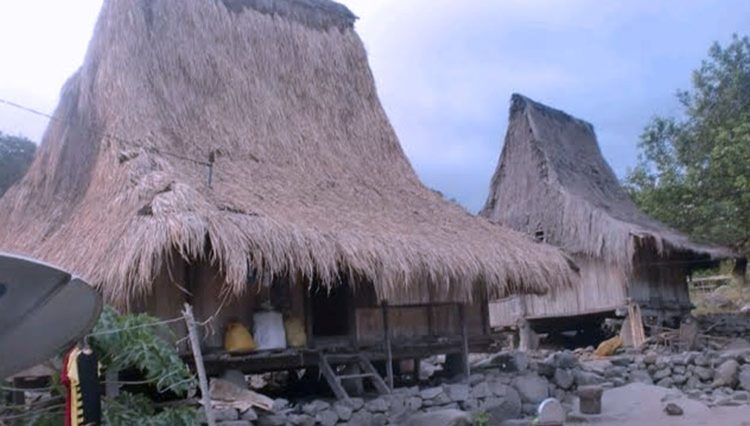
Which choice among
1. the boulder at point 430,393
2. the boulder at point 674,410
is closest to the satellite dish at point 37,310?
the boulder at point 430,393

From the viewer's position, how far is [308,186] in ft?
32.9

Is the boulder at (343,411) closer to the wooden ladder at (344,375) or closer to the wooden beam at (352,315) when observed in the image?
the wooden ladder at (344,375)

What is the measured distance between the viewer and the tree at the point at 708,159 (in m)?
18.1

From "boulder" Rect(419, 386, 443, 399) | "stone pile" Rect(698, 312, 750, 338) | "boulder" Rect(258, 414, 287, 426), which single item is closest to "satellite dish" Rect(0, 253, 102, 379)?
"boulder" Rect(258, 414, 287, 426)

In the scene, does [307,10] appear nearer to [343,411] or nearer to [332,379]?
[332,379]

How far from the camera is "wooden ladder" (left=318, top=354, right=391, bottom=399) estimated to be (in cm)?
936

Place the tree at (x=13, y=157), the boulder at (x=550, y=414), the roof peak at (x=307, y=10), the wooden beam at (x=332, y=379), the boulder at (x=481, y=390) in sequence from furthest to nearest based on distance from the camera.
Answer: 1. the tree at (x=13, y=157)
2. the roof peak at (x=307, y=10)
3. the boulder at (x=481, y=390)
4. the wooden beam at (x=332, y=379)
5. the boulder at (x=550, y=414)

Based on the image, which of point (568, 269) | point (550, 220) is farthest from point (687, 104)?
point (568, 269)

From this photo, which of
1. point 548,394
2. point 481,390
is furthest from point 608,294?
point 481,390

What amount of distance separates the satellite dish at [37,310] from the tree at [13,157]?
47.7 feet

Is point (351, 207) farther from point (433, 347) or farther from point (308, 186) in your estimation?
point (433, 347)

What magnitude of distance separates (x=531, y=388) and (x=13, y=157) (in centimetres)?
1471

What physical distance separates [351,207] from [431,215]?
4.89ft

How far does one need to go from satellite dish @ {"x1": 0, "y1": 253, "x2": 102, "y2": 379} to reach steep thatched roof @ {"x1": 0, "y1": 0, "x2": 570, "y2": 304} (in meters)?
2.26
